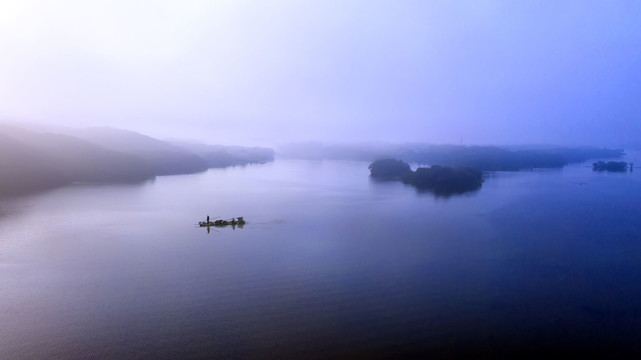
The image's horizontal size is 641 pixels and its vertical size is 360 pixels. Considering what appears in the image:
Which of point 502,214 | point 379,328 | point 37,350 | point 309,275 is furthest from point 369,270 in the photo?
point 502,214

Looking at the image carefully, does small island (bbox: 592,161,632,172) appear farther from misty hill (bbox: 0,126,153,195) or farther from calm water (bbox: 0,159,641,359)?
misty hill (bbox: 0,126,153,195)

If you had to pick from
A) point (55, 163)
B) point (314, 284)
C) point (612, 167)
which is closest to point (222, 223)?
point (314, 284)

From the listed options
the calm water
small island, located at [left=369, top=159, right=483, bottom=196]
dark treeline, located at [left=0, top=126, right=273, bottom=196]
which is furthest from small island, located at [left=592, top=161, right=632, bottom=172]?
dark treeline, located at [left=0, top=126, right=273, bottom=196]

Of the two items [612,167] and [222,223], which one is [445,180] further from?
[612,167]

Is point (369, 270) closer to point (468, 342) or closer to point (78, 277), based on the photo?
point (468, 342)

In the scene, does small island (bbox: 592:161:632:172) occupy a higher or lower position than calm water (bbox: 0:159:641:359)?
higher
